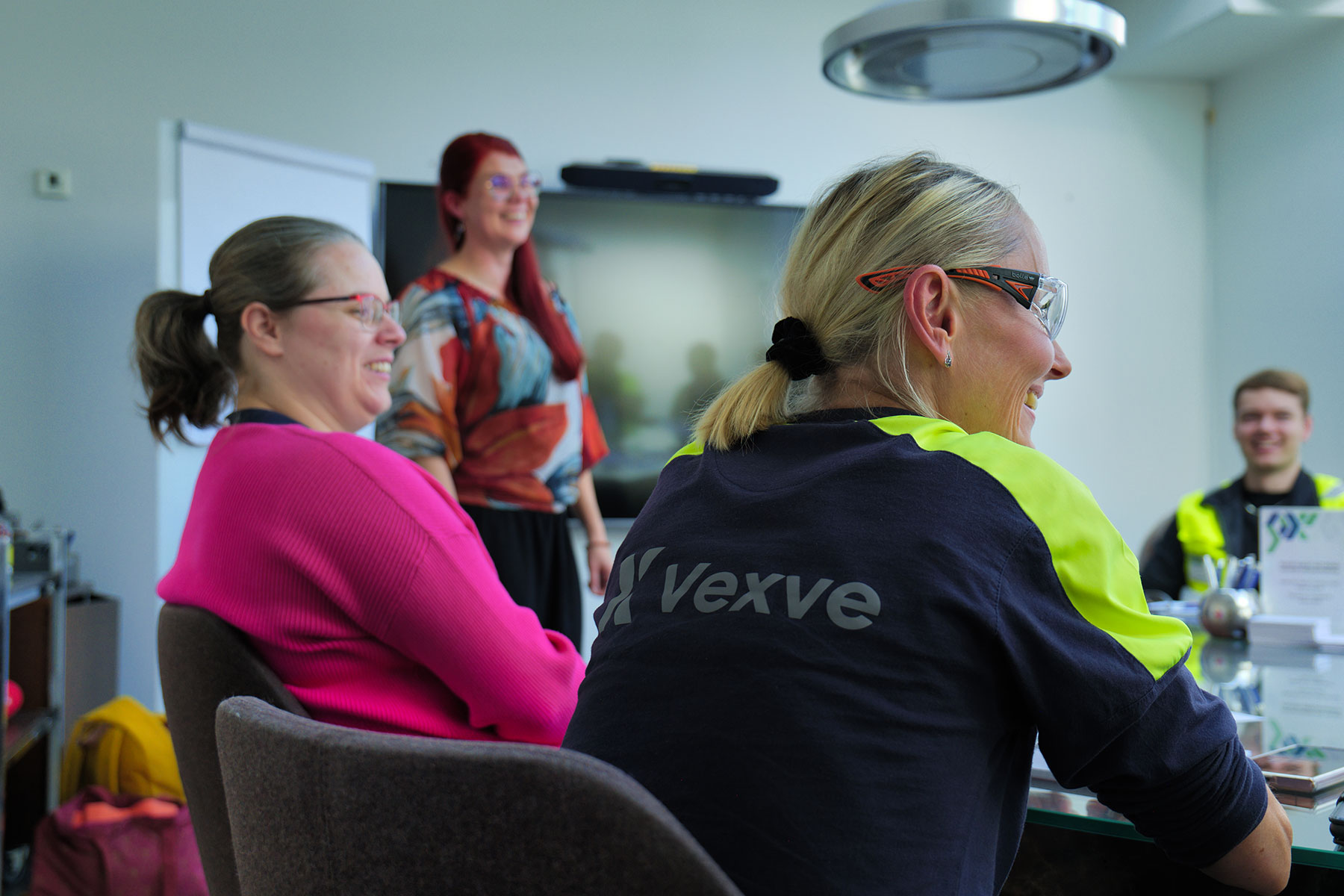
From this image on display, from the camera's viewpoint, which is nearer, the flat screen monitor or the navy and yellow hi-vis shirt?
the navy and yellow hi-vis shirt

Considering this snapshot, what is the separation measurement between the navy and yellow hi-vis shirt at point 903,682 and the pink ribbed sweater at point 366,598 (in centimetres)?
39

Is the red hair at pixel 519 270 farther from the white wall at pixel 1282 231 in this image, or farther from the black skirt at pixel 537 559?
the white wall at pixel 1282 231

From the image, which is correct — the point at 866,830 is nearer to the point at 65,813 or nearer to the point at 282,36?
the point at 65,813

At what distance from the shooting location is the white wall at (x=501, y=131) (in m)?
3.70

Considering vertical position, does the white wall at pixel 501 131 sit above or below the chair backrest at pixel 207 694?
above

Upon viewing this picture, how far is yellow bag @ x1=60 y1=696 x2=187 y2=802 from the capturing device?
8.90 feet

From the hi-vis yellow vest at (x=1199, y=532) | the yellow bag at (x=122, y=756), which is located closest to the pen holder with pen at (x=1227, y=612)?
the hi-vis yellow vest at (x=1199, y=532)

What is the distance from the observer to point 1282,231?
4.48 m

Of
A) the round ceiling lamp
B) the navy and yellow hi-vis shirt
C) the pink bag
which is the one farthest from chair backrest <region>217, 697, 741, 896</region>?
the pink bag

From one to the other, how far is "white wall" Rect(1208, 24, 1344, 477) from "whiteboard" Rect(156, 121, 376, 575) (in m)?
3.60

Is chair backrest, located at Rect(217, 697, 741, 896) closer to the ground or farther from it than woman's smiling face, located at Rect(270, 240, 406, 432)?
closer to the ground

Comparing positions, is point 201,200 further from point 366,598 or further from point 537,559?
point 366,598

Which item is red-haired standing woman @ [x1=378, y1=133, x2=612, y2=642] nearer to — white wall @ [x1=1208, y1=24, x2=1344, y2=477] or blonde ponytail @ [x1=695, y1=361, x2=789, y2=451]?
blonde ponytail @ [x1=695, y1=361, x2=789, y2=451]

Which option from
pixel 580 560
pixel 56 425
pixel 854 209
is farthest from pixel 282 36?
pixel 854 209
